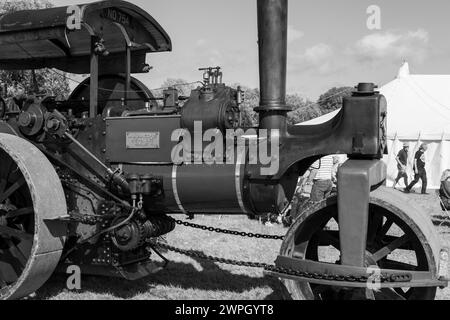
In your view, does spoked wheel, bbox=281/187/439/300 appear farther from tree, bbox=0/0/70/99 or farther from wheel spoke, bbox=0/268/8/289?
tree, bbox=0/0/70/99

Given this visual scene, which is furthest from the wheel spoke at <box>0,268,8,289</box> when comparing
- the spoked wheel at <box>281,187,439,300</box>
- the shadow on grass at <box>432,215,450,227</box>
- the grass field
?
the shadow on grass at <box>432,215,450,227</box>

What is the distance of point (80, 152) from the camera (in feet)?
13.2

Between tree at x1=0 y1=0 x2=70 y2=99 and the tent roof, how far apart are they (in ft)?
20.5

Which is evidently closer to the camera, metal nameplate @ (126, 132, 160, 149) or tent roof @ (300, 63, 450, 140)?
metal nameplate @ (126, 132, 160, 149)

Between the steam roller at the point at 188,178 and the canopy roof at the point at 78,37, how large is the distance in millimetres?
18

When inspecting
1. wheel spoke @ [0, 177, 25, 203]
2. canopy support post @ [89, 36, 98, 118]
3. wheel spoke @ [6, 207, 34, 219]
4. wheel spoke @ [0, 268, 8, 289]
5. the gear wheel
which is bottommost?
wheel spoke @ [0, 268, 8, 289]

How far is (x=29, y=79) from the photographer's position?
8.64 m

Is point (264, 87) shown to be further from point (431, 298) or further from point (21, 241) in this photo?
point (21, 241)

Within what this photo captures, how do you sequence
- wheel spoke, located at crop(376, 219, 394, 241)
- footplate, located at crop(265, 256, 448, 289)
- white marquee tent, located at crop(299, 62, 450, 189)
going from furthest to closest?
white marquee tent, located at crop(299, 62, 450, 189), wheel spoke, located at crop(376, 219, 394, 241), footplate, located at crop(265, 256, 448, 289)

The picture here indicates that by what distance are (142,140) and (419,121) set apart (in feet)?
39.8

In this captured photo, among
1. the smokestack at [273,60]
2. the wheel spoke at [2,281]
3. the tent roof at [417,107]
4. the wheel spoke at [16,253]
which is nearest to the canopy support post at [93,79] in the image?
the wheel spoke at [16,253]

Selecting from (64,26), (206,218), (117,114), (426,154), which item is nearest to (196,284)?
(117,114)

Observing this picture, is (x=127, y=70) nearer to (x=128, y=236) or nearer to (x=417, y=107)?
(x=128, y=236)

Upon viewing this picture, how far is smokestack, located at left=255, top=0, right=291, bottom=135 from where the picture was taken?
320cm
